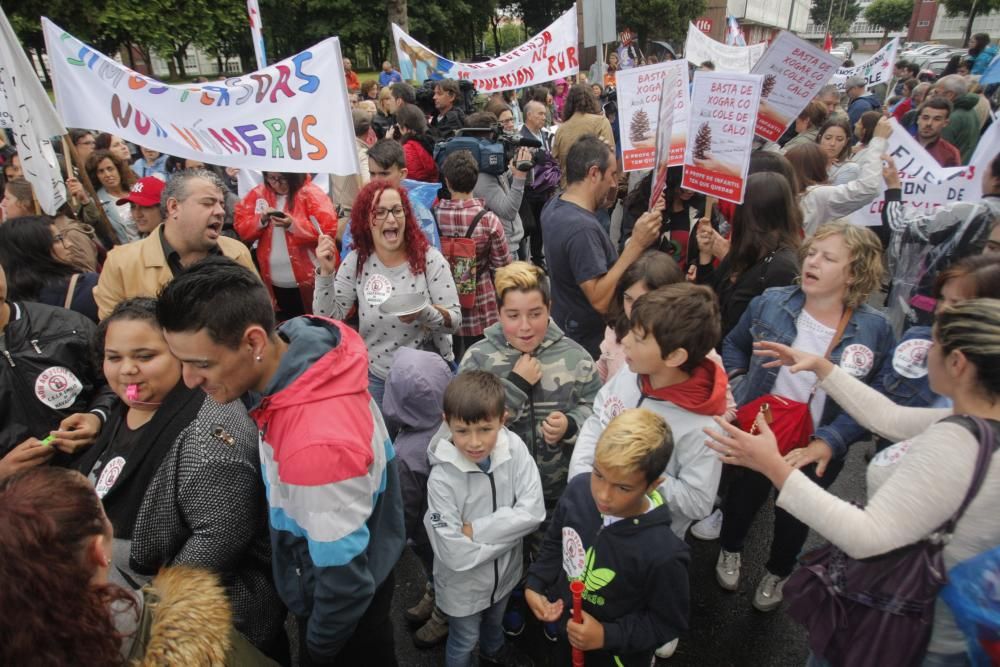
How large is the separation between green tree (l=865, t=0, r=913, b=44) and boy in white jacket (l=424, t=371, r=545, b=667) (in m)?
86.5

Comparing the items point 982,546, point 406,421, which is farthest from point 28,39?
point 982,546

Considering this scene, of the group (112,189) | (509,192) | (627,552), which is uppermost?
(112,189)

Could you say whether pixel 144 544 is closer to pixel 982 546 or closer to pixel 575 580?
pixel 575 580

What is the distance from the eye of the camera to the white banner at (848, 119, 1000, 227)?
12.1ft

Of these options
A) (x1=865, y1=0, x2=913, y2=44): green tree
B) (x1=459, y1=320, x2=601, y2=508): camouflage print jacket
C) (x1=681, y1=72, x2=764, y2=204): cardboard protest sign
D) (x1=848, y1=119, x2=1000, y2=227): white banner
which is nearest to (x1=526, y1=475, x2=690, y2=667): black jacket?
(x1=459, y1=320, x2=601, y2=508): camouflage print jacket

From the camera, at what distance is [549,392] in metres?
2.65

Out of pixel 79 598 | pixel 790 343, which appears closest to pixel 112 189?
pixel 79 598

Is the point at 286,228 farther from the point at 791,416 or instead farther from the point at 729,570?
the point at 729,570

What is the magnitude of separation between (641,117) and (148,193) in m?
3.37

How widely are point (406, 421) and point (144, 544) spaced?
111 cm

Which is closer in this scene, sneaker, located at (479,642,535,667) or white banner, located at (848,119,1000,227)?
sneaker, located at (479,642,535,667)

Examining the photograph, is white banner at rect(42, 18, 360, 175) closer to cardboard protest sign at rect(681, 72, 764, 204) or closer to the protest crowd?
the protest crowd

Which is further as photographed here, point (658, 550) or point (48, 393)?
point (48, 393)

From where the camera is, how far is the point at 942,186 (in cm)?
378
